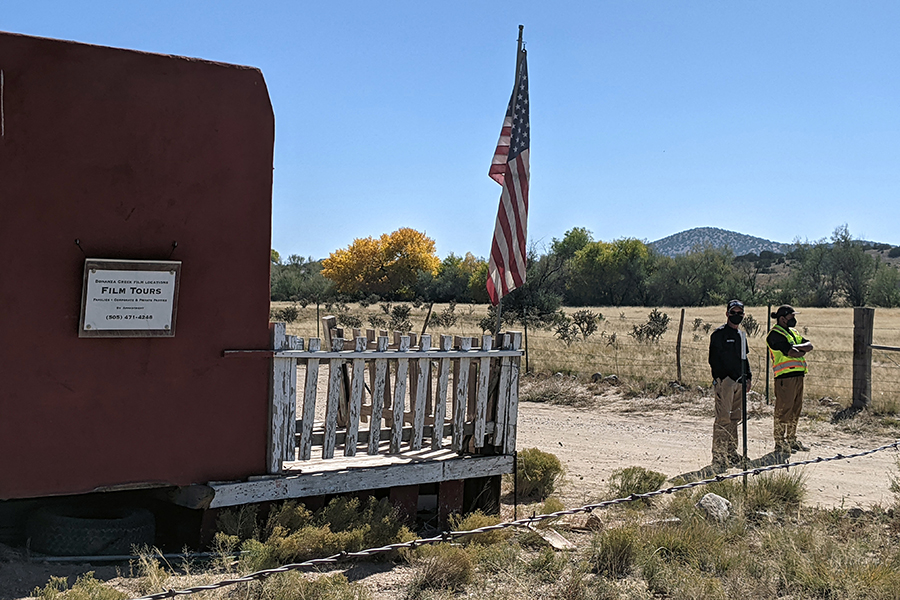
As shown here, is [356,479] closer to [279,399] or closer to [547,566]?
[279,399]

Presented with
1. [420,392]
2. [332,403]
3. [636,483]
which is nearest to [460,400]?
[420,392]

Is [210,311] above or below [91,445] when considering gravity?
above

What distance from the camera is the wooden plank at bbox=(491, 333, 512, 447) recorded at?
7.27 meters

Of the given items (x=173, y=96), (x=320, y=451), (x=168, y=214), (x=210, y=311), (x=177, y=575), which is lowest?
(x=177, y=575)

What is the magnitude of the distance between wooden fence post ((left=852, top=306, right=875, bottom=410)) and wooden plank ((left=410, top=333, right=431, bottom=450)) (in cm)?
886

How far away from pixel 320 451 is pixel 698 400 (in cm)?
896

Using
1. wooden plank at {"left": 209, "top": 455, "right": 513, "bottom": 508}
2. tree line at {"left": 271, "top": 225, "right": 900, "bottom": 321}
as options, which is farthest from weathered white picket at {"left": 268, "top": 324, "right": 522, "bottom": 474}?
tree line at {"left": 271, "top": 225, "right": 900, "bottom": 321}

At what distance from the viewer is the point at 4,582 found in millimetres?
4926

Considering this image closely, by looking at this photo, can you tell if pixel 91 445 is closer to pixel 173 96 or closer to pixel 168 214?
pixel 168 214

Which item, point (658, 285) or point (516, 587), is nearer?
point (516, 587)

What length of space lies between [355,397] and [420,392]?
1.79ft

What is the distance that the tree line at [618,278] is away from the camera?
59188 mm

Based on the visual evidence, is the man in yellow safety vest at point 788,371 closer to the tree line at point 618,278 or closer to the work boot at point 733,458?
the work boot at point 733,458

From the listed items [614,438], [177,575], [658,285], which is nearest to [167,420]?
[177,575]
